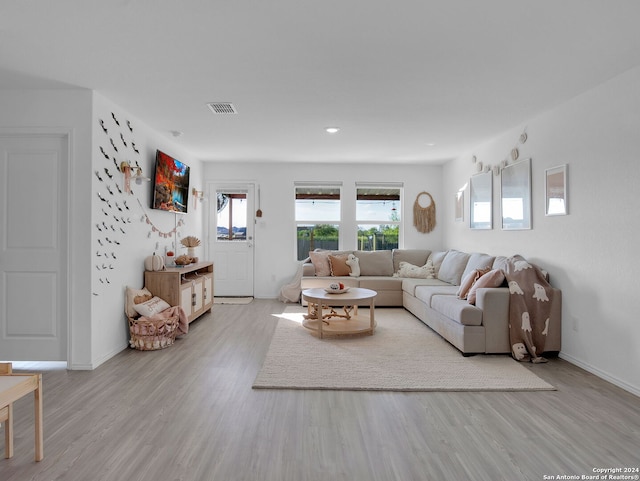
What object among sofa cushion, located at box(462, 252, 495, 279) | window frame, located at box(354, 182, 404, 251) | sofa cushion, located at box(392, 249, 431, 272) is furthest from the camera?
window frame, located at box(354, 182, 404, 251)

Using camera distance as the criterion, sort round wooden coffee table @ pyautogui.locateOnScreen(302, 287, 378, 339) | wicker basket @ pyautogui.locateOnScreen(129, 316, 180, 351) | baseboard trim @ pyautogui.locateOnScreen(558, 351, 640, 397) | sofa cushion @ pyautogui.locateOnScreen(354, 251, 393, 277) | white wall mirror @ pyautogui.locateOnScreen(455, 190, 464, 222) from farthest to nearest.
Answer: sofa cushion @ pyautogui.locateOnScreen(354, 251, 393, 277), white wall mirror @ pyautogui.locateOnScreen(455, 190, 464, 222), round wooden coffee table @ pyautogui.locateOnScreen(302, 287, 378, 339), wicker basket @ pyautogui.locateOnScreen(129, 316, 180, 351), baseboard trim @ pyautogui.locateOnScreen(558, 351, 640, 397)

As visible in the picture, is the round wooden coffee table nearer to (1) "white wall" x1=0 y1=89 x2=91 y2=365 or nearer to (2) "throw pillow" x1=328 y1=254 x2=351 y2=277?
(2) "throw pillow" x1=328 y1=254 x2=351 y2=277

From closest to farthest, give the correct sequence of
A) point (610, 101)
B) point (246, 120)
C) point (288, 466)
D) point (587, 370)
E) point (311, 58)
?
point (288, 466)
point (311, 58)
point (610, 101)
point (587, 370)
point (246, 120)

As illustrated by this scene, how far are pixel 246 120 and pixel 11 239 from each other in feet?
7.85

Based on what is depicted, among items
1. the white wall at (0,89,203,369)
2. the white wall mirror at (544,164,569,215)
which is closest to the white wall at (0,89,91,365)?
the white wall at (0,89,203,369)

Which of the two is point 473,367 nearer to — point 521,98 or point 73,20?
point 521,98

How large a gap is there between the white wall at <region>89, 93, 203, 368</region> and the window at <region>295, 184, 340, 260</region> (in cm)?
260

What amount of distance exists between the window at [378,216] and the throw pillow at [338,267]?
33.6 inches

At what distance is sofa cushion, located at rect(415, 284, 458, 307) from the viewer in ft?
14.8

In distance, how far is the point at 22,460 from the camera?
76.9 inches

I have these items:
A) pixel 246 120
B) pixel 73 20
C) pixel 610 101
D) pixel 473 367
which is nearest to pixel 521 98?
pixel 610 101

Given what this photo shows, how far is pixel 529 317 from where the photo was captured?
11.6ft

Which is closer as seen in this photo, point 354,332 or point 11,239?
point 11,239

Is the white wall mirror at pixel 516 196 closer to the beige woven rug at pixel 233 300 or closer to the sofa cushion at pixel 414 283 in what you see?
the sofa cushion at pixel 414 283
